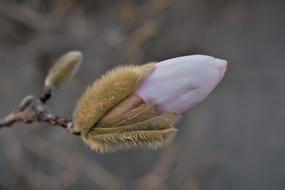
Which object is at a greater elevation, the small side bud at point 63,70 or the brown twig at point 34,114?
the small side bud at point 63,70

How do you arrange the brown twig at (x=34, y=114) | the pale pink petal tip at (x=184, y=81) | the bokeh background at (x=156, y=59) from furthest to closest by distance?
the bokeh background at (x=156, y=59) → the brown twig at (x=34, y=114) → the pale pink petal tip at (x=184, y=81)

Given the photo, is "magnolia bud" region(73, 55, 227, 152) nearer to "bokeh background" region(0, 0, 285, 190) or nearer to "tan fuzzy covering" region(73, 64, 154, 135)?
"tan fuzzy covering" region(73, 64, 154, 135)

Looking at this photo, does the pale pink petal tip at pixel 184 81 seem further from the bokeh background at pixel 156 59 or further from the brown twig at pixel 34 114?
the bokeh background at pixel 156 59

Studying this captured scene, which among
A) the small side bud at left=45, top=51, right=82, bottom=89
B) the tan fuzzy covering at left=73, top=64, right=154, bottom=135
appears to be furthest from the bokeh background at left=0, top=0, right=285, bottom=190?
the tan fuzzy covering at left=73, top=64, right=154, bottom=135

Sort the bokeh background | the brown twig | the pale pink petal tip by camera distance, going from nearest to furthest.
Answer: the pale pink petal tip → the brown twig → the bokeh background

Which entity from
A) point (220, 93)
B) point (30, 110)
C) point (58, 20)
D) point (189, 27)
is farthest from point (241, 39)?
point (30, 110)

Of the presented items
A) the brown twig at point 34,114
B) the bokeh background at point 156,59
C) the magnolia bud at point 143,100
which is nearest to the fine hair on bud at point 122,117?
the magnolia bud at point 143,100

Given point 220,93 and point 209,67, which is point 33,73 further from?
point 209,67
